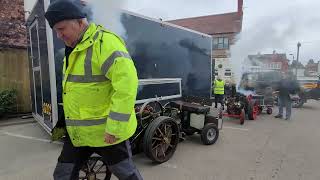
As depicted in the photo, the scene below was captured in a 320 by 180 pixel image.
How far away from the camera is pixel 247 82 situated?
39.2 ft

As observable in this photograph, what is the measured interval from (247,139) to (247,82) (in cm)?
588

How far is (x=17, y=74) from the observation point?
29.1 feet

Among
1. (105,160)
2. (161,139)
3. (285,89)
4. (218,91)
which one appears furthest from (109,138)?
(218,91)

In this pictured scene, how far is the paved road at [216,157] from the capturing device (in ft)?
13.8

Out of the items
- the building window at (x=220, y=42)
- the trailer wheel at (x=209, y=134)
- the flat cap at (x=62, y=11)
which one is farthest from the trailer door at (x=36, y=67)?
the building window at (x=220, y=42)

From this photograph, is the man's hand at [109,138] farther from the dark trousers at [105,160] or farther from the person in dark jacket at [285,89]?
the person in dark jacket at [285,89]

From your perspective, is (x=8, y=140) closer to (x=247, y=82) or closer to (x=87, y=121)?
(x=87, y=121)

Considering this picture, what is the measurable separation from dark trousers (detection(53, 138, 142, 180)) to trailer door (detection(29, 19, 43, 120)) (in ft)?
12.5

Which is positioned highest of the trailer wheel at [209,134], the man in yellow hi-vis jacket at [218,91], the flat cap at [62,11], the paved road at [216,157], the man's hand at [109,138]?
the flat cap at [62,11]

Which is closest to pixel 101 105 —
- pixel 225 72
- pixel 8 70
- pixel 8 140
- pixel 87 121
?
pixel 87 121

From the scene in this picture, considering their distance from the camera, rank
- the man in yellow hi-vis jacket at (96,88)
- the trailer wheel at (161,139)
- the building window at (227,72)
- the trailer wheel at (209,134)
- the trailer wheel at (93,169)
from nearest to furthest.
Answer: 1. the man in yellow hi-vis jacket at (96,88)
2. the trailer wheel at (93,169)
3. the trailer wheel at (161,139)
4. the trailer wheel at (209,134)
5. the building window at (227,72)

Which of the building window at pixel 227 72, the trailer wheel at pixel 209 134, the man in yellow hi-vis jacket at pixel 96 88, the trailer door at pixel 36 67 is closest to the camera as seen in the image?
the man in yellow hi-vis jacket at pixel 96 88

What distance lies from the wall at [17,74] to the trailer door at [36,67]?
239 centimetres

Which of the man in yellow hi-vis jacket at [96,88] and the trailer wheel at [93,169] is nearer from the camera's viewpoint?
the man in yellow hi-vis jacket at [96,88]
